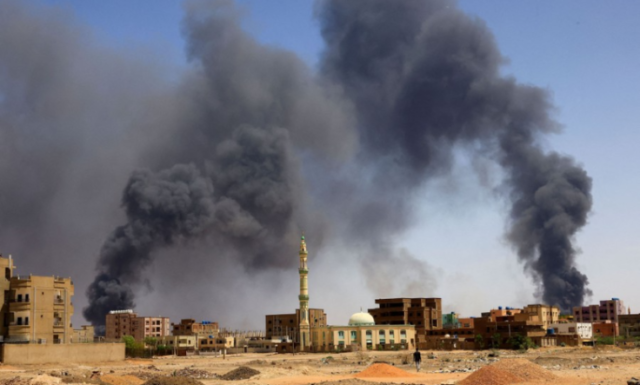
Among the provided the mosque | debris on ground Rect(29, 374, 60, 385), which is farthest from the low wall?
the mosque

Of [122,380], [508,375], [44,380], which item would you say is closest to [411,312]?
[122,380]

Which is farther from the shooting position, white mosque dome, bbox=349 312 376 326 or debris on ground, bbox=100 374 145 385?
white mosque dome, bbox=349 312 376 326

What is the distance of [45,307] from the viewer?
91.6 metres

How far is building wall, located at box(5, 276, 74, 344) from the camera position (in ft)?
296

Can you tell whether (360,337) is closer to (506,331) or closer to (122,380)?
(506,331)

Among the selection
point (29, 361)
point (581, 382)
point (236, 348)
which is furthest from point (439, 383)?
point (236, 348)

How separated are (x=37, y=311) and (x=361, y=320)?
3101 inches

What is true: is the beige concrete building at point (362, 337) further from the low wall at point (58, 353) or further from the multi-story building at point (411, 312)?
the low wall at point (58, 353)

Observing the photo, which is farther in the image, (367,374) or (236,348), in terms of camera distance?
(236,348)

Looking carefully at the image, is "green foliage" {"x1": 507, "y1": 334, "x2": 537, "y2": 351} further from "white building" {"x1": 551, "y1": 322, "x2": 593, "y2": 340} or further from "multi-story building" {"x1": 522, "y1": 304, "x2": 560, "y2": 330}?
"multi-story building" {"x1": 522, "y1": 304, "x2": 560, "y2": 330}

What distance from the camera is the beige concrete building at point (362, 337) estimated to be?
5910 inches

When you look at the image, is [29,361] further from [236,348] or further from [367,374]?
[236,348]

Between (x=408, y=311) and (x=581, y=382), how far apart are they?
12142 cm

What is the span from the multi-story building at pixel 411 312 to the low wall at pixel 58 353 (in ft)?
279
